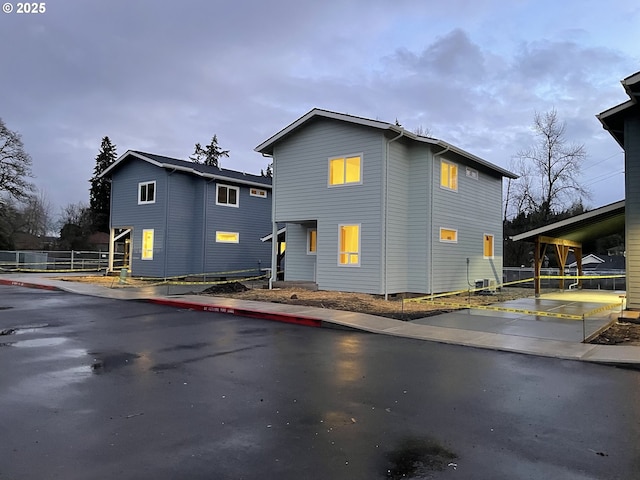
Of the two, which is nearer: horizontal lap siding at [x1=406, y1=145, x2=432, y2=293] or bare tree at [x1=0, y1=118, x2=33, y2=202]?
horizontal lap siding at [x1=406, y1=145, x2=432, y2=293]

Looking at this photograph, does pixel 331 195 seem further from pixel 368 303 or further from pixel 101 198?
pixel 101 198

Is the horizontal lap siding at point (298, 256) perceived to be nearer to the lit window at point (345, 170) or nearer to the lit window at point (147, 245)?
the lit window at point (345, 170)

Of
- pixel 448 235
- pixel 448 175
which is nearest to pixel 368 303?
pixel 448 235

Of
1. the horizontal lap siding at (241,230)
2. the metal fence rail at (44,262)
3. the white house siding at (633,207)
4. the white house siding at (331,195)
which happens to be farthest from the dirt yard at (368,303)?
the metal fence rail at (44,262)

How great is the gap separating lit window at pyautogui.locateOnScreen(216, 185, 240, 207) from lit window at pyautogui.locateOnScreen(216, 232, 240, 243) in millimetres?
1769

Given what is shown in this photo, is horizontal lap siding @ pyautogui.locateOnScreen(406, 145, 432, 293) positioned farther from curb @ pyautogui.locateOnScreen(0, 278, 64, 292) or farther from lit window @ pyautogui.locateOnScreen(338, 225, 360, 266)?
curb @ pyautogui.locateOnScreen(0, 278, 64, 292)

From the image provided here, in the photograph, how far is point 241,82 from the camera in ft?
118

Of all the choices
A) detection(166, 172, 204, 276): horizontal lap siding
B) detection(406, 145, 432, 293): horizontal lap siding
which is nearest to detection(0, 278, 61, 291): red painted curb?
detection(166, 172, 204, 276): horizontal lap siding

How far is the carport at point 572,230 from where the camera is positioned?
15201 millimetres

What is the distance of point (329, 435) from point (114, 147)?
59.2 metres

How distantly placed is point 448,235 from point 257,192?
14078mm

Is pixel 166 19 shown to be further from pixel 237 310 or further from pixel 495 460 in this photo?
pixel 495 460

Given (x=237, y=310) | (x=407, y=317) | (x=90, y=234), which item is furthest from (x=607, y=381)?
(x=90, y=234)

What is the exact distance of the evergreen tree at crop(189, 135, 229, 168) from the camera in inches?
2835
